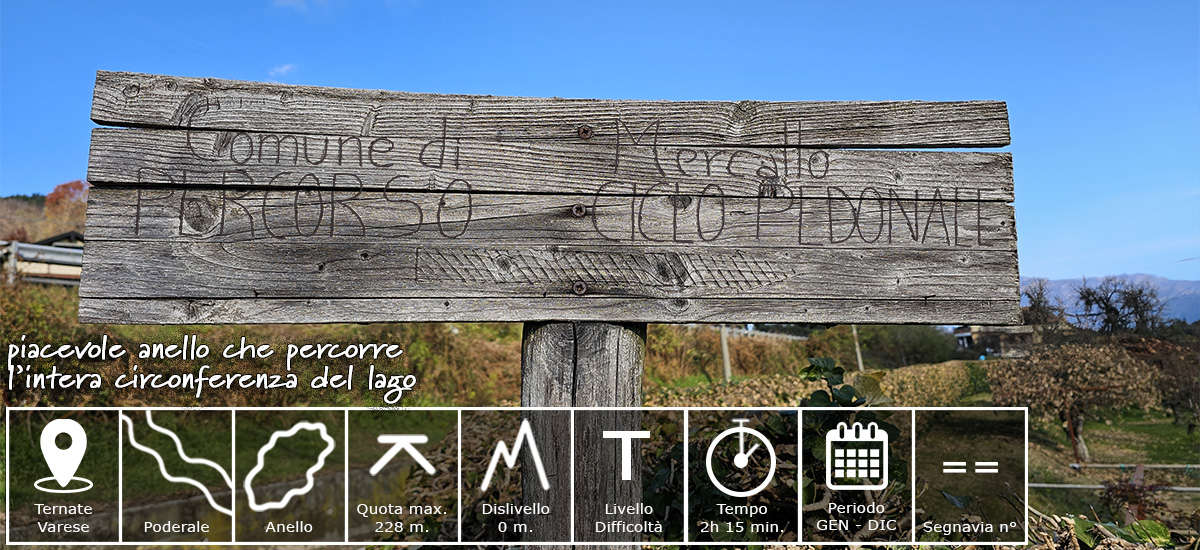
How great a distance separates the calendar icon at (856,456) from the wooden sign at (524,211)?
65 cm

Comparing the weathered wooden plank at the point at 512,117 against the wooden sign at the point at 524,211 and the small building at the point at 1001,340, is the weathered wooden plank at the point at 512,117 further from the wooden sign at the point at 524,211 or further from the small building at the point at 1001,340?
the small building at the point at 1001,340

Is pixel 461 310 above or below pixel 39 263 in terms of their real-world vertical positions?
below

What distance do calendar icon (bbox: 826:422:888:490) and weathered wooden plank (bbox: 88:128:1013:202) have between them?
0.91 m

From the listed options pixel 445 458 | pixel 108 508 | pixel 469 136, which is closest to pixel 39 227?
pixel 108 508

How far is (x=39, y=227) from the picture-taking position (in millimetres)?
18719

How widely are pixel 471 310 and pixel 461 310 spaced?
0.03 metres

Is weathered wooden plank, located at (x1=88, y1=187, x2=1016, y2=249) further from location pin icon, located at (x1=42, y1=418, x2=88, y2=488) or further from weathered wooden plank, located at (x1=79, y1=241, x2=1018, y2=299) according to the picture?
location pin icon, located at (x1=42, y1=418, x2=88, y2=488)

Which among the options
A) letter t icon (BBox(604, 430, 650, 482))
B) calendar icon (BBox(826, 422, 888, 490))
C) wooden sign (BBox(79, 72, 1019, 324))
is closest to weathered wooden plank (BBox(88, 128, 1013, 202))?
wooden sign (BBox(79, 72, 1019, 324))

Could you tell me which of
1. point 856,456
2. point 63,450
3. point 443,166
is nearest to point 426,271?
point 443,166

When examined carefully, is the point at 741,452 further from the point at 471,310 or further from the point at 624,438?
the point at 471,310

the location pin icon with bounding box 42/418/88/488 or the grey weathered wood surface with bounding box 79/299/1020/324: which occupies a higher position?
the grey weathered wood surface with bounding box 79/299/1020/324

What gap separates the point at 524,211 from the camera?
187 centimetres

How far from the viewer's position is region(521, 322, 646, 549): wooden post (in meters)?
1.87

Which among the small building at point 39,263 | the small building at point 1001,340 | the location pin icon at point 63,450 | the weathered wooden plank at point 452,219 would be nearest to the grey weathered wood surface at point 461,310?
the weathered wooden plank at point 452,219
